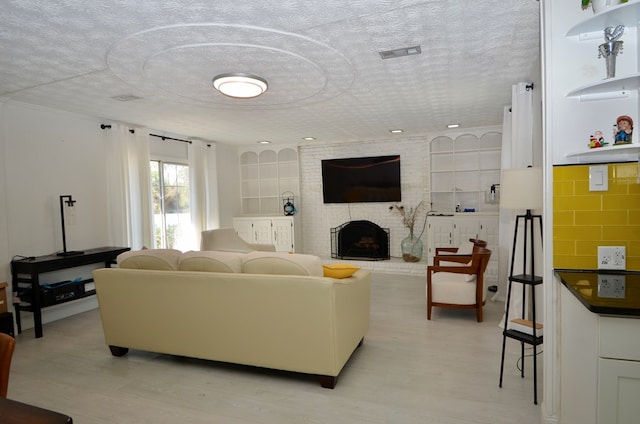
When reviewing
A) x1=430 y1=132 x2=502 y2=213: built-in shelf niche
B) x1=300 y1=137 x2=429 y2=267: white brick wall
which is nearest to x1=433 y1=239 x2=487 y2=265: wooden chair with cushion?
x1=430 y1=132 x2=502 y2=213: built-in shelf niche

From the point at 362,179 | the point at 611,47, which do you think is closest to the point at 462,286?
the point at 611,47

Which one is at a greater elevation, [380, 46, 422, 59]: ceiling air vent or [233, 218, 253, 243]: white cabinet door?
[380, 46, 422, 59]: ceiling air vent

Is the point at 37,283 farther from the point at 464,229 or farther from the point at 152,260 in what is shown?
the point at 464,229

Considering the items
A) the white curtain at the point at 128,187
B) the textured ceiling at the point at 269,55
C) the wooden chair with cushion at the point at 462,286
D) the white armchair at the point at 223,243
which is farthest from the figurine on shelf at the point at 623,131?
the white curtain at the point at 128,187

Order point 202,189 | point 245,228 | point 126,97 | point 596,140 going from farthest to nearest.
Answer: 1. point 245,228
2. point 202,189
3. point 126,97
4. point 596,140

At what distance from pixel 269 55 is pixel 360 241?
16.6 feet

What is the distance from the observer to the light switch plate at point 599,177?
201 cm

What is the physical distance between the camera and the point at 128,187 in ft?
17.9

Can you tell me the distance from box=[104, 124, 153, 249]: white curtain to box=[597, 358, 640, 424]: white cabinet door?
5.56 metres

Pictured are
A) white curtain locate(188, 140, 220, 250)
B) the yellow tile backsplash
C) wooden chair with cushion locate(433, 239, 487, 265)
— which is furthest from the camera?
white curtain locate(188, 140, 220, 250)

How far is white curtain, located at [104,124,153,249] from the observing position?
17.4ft

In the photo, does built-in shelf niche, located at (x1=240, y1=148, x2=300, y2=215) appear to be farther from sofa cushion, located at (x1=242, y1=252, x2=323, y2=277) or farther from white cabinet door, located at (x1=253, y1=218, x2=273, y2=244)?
sofa cushion, located at (x1=242, y1=252, x2=323, y2=277)

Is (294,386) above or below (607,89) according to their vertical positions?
below

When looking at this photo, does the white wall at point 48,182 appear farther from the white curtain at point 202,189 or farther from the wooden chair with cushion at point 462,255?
the wooden chair with cushion at point 462,255
